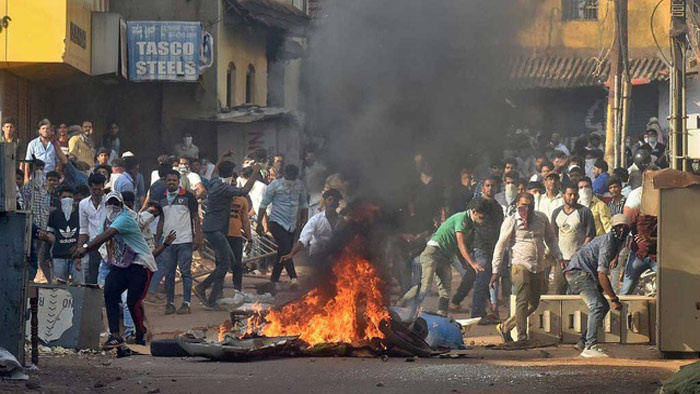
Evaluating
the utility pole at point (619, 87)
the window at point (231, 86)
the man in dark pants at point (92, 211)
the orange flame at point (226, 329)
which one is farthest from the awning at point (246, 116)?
the orange flame at point (226, 329)

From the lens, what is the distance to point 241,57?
3011cm

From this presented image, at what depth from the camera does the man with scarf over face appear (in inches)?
544

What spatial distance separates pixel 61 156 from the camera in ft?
56.4

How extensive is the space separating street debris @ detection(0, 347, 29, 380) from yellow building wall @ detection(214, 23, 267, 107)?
17.9 metres

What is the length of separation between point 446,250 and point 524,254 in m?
1.70

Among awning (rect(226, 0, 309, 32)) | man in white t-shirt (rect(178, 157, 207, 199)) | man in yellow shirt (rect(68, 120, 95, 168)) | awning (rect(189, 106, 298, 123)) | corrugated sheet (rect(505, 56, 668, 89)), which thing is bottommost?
man in white t-shirt (rect(178, 157, 207, 199))

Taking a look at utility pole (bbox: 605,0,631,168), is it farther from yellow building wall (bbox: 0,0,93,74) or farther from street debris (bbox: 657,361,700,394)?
street debris (bbox: 657,361,700,394)

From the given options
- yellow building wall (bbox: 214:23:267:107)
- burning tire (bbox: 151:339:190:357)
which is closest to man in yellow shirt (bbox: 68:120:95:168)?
burning tire (bbox: 151:339:190:357)

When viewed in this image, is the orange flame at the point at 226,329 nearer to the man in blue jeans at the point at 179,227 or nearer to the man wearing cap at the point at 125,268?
the man wearing cap at the point at 125,268

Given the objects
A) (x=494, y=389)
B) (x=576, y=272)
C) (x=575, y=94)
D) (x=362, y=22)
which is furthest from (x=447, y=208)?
(x=575, y=94)

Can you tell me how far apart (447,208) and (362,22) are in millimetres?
3581

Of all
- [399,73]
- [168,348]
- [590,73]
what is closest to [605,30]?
[590,73]

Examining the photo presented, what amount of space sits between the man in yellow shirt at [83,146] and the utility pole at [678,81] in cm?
859

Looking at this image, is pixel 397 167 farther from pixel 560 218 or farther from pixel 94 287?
pixel 94 287
